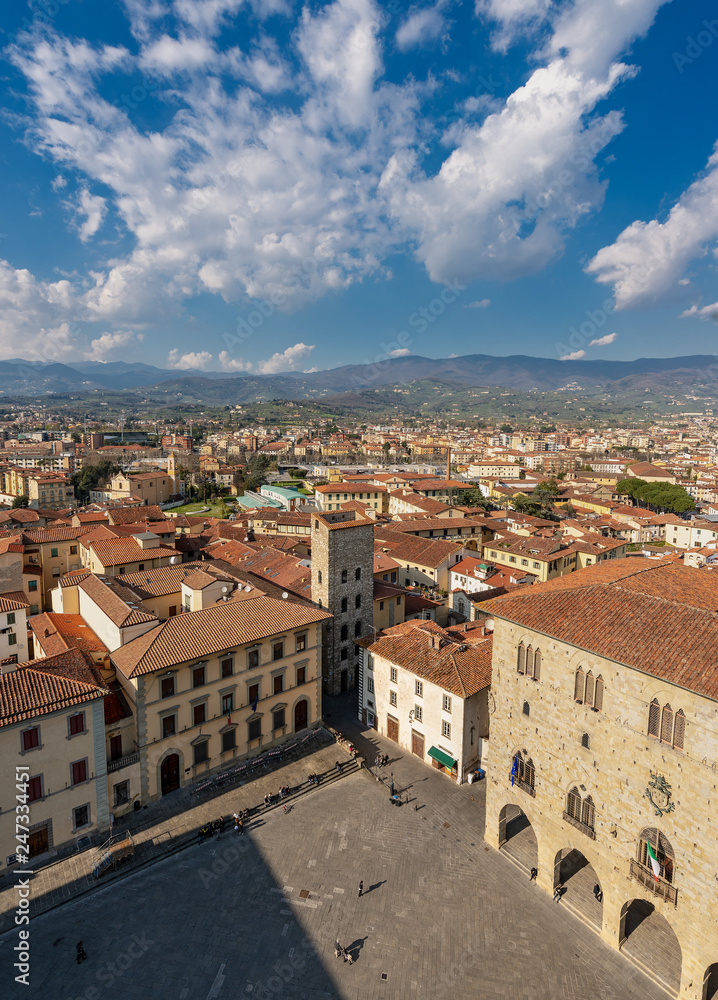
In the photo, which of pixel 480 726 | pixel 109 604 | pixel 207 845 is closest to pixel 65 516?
pixel 109 604

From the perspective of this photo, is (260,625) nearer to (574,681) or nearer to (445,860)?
(445,860)

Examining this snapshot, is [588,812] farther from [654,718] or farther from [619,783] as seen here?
[654,718]

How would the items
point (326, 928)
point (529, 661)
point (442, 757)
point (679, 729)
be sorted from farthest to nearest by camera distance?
1. point (442, 757)
2. point (529, 661)
3. point (326, 928)
4. point (679, 729)

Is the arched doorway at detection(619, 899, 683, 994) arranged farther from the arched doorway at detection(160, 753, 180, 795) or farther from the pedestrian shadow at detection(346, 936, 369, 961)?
the arched doorway at detection(160, 753, 180, 795)

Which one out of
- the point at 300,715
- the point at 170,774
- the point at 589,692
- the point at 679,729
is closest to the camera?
the point at 679,729

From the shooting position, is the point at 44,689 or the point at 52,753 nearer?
the point at 52,753

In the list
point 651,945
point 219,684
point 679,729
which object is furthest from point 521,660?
point 219,684
